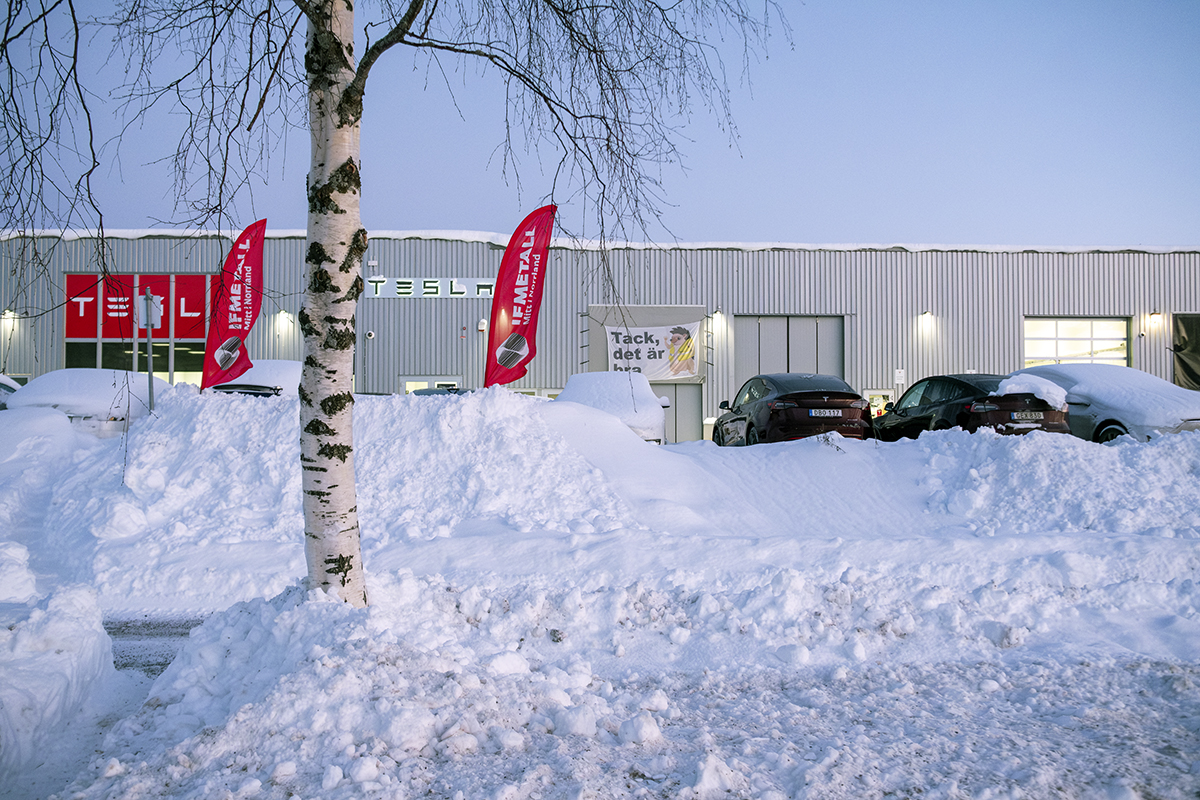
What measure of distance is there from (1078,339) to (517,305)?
19041mm

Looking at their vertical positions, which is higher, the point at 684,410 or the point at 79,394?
the point at 79,394

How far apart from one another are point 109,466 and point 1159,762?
9149 millimetres

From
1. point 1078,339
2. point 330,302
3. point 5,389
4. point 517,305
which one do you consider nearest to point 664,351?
point 517,305

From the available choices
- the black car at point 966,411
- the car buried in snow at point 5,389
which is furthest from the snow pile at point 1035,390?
the car buried in snow at point 5,389

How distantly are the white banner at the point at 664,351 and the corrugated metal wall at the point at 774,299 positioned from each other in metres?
0.64

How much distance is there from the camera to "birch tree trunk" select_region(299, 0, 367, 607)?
3508 millimetres

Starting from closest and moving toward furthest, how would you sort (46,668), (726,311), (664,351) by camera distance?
(46,668) < (664,351) < (726,311)

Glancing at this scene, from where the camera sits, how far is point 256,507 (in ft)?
23.6

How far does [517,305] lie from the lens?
11273mm

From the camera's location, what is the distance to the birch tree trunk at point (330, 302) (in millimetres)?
3508

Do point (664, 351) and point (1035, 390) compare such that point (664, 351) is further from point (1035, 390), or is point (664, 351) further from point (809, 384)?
point (1035, 390)

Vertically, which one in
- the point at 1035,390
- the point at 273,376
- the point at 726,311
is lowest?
the point at 1035,390

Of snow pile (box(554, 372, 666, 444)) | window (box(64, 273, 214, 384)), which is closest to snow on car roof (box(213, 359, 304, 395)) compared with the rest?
snow pile (box(554, 372, 666, 444))

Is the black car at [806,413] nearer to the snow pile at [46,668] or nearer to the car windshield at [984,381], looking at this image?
the car windshield at [984,381]
